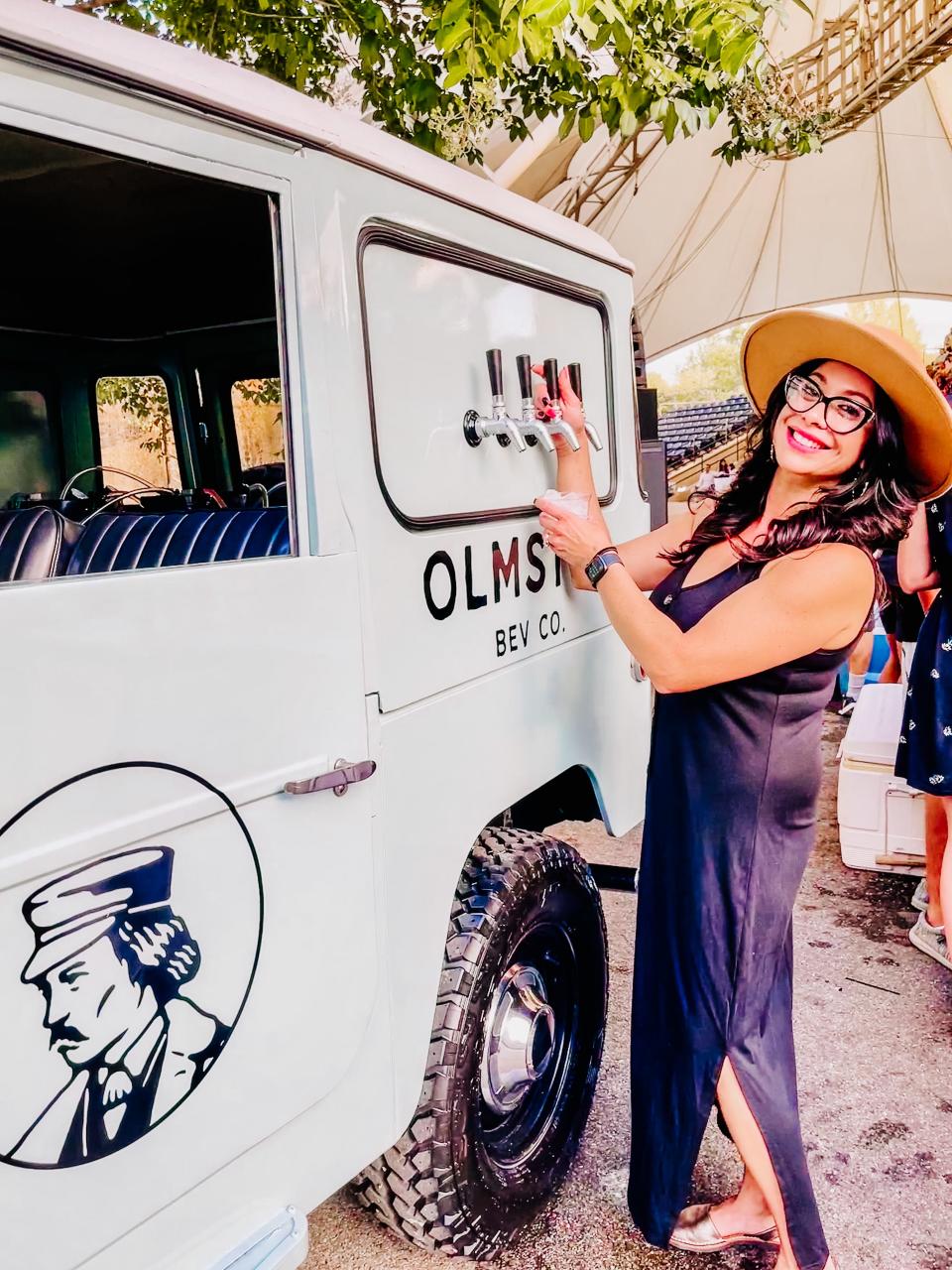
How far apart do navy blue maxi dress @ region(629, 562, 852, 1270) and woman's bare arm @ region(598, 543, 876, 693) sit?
82 mm

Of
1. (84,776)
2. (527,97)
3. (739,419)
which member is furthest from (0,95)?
(739,419)

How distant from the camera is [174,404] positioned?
9.32ft

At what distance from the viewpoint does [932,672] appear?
3.14 metres

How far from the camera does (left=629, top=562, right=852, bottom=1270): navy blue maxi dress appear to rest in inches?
75.8

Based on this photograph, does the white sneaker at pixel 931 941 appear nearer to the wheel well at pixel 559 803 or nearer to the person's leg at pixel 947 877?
the person's leg at pixel 947 877

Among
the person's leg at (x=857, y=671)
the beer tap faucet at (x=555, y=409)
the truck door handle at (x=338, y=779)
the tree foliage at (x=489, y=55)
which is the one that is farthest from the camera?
the person's leg at (x=857, y=671)

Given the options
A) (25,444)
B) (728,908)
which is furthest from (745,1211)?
(25,444)

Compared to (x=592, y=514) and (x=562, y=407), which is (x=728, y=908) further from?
(x=562, y=407)

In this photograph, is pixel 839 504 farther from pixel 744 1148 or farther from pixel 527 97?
pixel 527 97

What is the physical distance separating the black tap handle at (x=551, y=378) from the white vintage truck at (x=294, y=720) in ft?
0.21

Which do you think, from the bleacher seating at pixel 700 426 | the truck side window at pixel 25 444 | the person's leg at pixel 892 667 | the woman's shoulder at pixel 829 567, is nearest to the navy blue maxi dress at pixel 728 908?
the woman's shoulder at pixel 829 567

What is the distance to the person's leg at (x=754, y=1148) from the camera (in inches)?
76.9

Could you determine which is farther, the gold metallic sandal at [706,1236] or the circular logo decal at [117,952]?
the gold metallic sandal at [706,1236]


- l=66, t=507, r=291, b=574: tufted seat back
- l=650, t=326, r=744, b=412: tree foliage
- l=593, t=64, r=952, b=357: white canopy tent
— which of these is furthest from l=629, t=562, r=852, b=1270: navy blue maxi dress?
l=650, t=326, r=744, b=412: tree foliage
